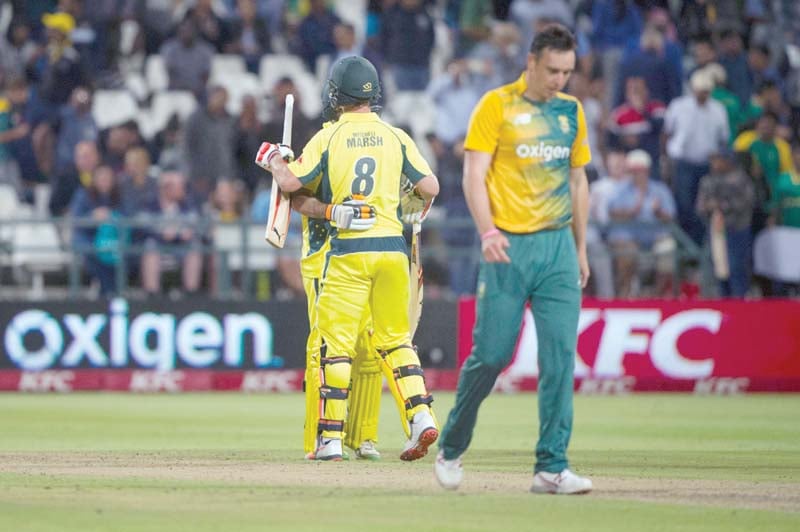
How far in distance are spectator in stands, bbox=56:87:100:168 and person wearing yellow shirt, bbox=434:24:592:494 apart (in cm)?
1387

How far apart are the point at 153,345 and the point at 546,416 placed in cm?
1190

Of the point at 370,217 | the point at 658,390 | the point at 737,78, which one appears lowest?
the point at 658,390

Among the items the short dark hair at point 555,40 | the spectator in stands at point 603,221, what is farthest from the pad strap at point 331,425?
the spectator in stands at point 603,221

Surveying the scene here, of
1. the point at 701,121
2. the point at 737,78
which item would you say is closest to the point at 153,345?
the point at 701,121

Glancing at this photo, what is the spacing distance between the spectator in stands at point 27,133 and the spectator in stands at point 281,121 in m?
3.17

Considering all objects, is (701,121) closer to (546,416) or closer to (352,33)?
(352,33)

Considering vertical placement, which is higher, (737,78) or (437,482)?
(737,78)

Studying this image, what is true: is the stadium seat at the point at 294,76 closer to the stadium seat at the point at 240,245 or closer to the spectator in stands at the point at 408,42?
the spectator in stands at the point at 408,42

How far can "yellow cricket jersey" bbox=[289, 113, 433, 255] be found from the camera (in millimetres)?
10242

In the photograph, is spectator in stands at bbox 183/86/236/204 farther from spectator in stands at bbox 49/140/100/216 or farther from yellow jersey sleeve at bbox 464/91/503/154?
yellow jersey sleeve at bbox 464/91/503/154

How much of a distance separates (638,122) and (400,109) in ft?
11.9

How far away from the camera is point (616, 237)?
20250 millimetres

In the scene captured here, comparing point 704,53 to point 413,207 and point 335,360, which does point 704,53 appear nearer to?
point 413,207

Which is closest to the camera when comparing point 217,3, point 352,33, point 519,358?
point 519,358
